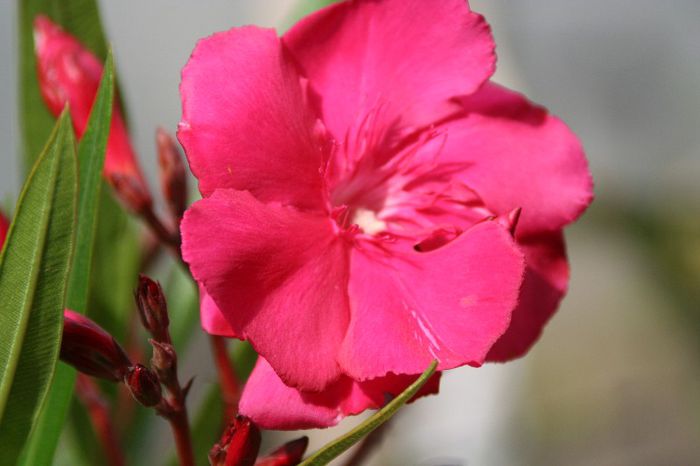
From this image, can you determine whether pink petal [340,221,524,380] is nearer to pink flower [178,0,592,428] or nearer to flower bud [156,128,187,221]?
pink flower [178,0,592,428]

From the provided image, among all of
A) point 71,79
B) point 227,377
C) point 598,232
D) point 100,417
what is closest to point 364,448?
point 227,377

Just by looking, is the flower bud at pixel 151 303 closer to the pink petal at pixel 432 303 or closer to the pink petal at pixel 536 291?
the pink petal at pixel 432 303

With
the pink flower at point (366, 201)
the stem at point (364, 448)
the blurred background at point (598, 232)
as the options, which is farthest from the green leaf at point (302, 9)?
the blurred background at point (598, 232)

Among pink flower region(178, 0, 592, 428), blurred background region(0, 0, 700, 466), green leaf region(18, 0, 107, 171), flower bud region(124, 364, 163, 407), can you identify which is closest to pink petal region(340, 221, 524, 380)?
pink flower region(178, 0, 592, 428)

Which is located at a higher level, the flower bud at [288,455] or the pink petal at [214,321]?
the pink petal at [214,321]

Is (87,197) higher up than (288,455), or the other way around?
(87,197)

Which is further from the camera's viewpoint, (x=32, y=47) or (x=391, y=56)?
(x=32, y=47)

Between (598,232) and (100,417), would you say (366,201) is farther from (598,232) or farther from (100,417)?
(598,232)
